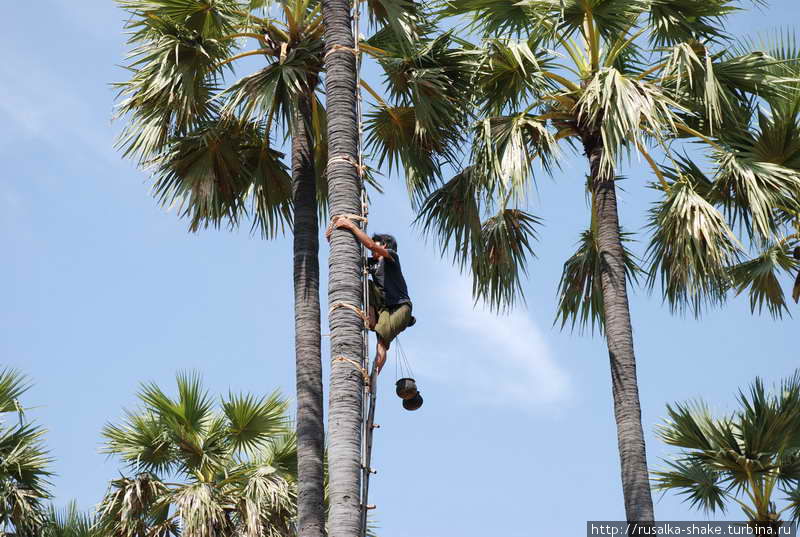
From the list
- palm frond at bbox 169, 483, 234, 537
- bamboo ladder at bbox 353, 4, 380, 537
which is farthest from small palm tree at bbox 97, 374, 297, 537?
bamboo ladder at bbox 353, 4, 380, 537

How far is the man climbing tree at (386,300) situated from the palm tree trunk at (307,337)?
6.79ft

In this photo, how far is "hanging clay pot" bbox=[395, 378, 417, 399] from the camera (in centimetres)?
1015

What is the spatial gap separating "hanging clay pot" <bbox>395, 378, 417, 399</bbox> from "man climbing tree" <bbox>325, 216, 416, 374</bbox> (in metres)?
0.46

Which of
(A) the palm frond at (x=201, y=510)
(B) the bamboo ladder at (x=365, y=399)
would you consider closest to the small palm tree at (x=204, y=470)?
(A) the palm frond at (x=201, y=510)

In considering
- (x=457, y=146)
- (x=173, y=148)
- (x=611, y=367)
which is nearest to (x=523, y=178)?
(x=457, y=146)

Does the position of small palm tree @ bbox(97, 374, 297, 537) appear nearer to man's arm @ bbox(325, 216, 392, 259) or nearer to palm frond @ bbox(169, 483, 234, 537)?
palm frond @ bbox(169, 483, 234, 537)

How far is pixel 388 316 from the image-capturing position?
424 inches

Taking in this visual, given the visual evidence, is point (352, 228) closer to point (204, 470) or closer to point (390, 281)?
point (390, 281)

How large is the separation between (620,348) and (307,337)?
3528 mm

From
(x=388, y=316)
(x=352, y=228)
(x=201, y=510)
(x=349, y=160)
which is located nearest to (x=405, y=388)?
(x=388, y=316)

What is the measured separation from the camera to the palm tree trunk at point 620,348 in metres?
12.0

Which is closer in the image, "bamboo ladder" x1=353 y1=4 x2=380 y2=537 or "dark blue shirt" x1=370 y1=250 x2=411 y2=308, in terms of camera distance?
"bamboo ladder" x1=353 y1=4 x2=380 y2=537

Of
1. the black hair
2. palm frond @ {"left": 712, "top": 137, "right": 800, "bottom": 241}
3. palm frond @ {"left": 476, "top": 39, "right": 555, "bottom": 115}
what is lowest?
the black hair

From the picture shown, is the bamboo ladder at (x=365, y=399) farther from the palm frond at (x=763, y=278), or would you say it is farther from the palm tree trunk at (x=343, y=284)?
the palm frond at (x=763, y=278)
